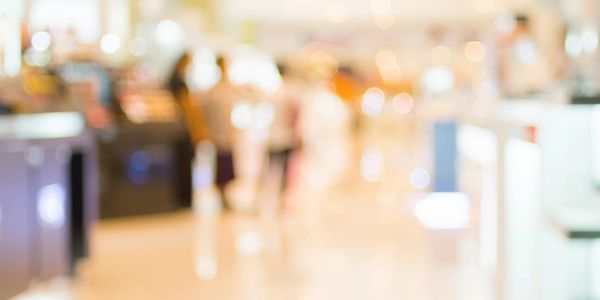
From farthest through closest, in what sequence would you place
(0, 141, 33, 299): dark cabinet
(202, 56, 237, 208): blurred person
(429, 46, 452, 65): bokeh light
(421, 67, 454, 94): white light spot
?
1. (429, 46, 452, 65): bokeh light
2. (421, 67, 454, 94): white light spot
3. (202, 56, 237, 208): blurred person
4. (0, 141, 33, 299): dark cabinet

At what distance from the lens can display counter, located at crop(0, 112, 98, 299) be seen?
4.95m

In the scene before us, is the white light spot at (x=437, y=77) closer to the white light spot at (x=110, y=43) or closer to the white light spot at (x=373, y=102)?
the white light spot at (x=373, y=102)

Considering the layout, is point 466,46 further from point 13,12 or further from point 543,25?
point 13,12

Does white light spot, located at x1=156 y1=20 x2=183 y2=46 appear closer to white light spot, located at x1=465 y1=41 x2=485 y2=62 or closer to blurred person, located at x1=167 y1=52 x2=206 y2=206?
blurred person, located at x1=167 y1=52 x2=206 y2=206

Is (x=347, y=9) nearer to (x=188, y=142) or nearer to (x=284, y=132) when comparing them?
(x=188, y=142)

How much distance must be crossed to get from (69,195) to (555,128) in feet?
12.5

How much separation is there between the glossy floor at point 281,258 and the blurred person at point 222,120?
54 centimetres

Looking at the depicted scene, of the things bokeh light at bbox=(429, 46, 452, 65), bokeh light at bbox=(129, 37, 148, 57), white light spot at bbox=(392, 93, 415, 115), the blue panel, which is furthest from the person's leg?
white light spot at bbox=(392, 93, 415, 115)

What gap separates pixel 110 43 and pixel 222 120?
1.43 m

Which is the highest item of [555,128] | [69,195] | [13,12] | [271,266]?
[13,12]

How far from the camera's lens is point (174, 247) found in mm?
7777

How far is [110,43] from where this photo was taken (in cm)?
991

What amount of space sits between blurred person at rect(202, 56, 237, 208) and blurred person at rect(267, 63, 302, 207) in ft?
4.26

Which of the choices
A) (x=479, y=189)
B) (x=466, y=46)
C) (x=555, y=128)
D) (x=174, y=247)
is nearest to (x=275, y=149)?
(x=174, y=247)
